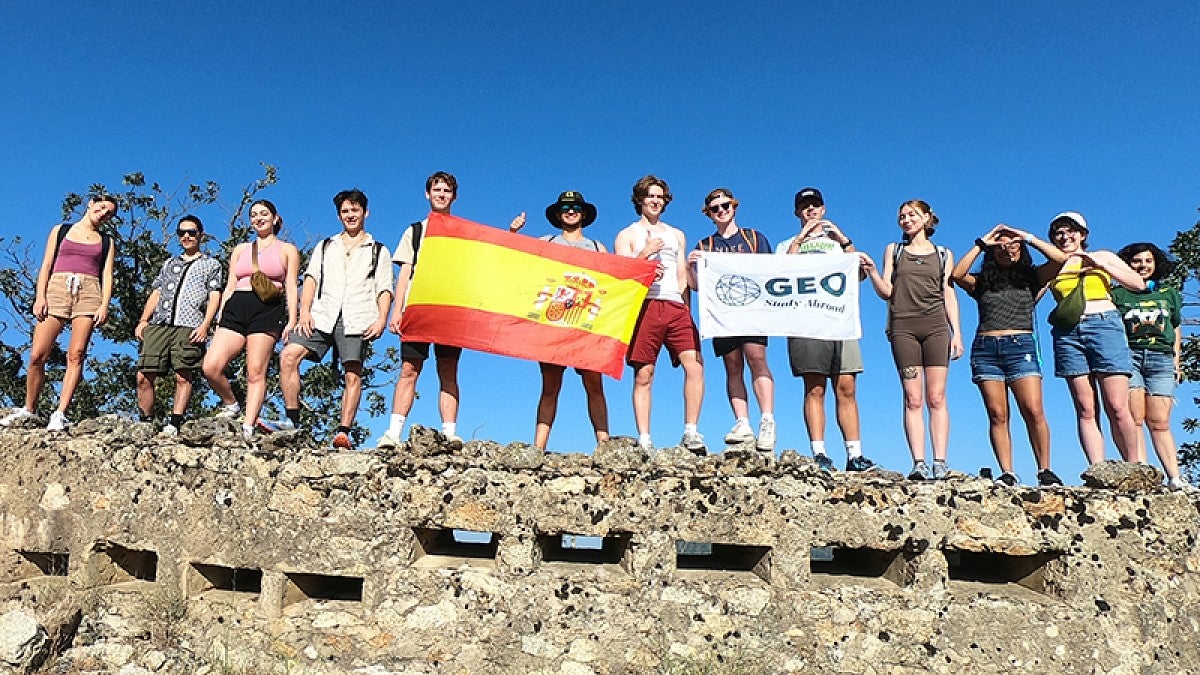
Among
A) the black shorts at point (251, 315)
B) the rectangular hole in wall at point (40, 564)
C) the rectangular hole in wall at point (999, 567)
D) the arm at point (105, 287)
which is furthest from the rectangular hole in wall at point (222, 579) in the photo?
the rectangular hole in wall at point (999, 567)

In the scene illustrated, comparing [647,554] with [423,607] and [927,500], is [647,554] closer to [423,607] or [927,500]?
[423,607]

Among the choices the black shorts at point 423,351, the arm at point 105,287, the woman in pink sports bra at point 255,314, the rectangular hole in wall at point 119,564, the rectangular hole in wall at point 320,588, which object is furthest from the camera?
the arm at point 105,287

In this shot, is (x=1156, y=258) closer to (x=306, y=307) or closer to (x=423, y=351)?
(x=423, y=351)

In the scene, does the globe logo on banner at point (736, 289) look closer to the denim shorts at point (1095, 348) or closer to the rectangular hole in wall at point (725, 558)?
the rectangular hole in wall at point (725, 558)

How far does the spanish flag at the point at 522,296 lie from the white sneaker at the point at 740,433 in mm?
1013

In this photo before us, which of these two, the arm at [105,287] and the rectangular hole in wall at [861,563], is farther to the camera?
the arm at [105,287]

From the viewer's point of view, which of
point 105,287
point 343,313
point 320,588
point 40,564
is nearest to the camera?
point 320,588

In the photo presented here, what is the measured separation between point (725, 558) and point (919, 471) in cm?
156

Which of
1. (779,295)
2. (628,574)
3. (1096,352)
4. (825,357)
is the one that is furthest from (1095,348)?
(628,574)

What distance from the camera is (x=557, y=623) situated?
425 centimetres

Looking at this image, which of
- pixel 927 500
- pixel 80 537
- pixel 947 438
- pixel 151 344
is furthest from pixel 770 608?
pixel 151 344

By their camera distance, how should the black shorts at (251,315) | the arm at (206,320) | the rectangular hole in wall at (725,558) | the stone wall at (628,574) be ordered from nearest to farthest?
1. the stone wall at (628,574)
2. the rectangular hole in wall at (725,558)
3. the black shorts at (251,315)
4. the arm at (206,320)

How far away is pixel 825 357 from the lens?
5680 mm

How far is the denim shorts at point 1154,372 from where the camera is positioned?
5.52m
